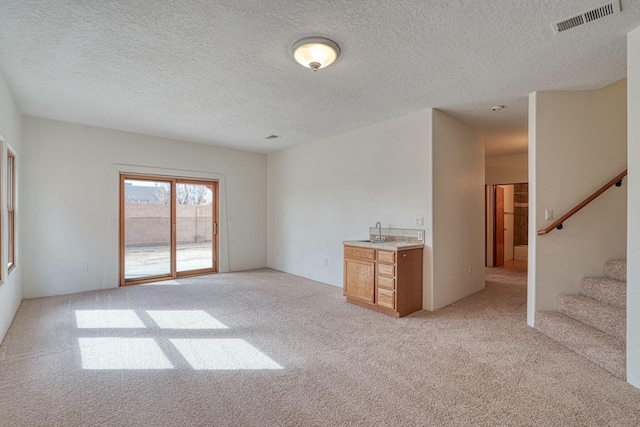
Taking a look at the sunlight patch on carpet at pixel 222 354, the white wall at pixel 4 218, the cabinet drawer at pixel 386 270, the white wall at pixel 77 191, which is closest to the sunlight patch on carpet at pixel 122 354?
the sunlight patch on carpet at pixel 222 354

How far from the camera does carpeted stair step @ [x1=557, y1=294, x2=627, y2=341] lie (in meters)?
2.71

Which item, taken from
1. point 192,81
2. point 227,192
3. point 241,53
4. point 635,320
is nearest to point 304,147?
point 227,192

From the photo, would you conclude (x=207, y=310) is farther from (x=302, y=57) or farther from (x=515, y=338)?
(x=515, y=338)

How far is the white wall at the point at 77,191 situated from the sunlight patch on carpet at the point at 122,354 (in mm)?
2383

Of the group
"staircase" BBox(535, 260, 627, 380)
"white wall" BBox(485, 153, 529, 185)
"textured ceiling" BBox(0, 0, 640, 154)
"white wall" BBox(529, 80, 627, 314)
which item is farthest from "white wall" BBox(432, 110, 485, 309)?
"white wall" BBox(485, 153, 529, 185)

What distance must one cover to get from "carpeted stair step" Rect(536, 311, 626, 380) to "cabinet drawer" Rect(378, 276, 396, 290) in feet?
5.10

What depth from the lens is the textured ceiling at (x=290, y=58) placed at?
210 cm

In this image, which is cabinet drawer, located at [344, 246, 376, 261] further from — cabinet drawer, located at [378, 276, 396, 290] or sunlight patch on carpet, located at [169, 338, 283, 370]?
sunlight patch on carpet, located at [169, 338, 283, 370]

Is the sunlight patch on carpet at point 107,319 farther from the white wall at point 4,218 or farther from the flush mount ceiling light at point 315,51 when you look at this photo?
the flush mount ceiling light at point 315,51

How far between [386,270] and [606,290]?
7.13ft

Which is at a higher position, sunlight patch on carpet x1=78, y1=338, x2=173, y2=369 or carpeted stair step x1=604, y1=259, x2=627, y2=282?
carpeted stair step x1=604, y1=259, x2=627, y2=282

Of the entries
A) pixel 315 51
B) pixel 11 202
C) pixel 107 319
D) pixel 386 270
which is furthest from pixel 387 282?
pixel 11 202

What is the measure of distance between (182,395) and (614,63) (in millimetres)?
4551

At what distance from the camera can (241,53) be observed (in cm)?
266
